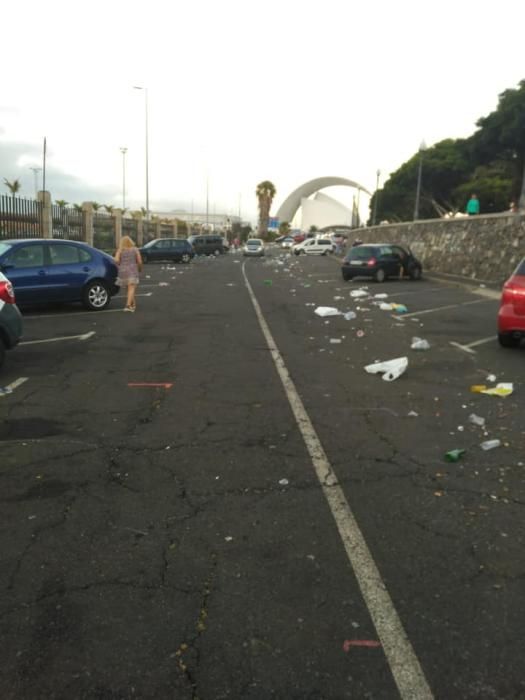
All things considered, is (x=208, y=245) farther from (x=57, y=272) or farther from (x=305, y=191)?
(x=305, y=191)

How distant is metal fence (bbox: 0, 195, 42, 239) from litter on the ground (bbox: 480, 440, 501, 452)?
62.9 ft

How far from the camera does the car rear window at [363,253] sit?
894 inches

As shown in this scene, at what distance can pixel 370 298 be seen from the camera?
16.6m

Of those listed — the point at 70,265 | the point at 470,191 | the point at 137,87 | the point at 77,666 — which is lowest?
the point at 77,666

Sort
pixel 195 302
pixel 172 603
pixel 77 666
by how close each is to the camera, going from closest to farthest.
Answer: pixel 77 666
pixel 172 603
pixel 195 302

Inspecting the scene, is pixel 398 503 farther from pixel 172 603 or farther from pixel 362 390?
pixel 362 390

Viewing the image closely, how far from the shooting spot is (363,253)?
22.8m

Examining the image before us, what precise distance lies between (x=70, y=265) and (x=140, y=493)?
9.51 m

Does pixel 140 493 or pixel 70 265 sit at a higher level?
pixel 70 265

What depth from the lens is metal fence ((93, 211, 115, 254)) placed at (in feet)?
108

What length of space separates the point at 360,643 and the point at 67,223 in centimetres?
2804

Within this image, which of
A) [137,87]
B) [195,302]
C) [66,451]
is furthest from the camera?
[137,87]

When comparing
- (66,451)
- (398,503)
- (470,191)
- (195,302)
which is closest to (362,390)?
(398,503)

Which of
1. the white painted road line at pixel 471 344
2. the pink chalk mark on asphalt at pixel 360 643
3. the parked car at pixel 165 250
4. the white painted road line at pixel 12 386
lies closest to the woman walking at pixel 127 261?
the white painted road line at pixel 12 386
